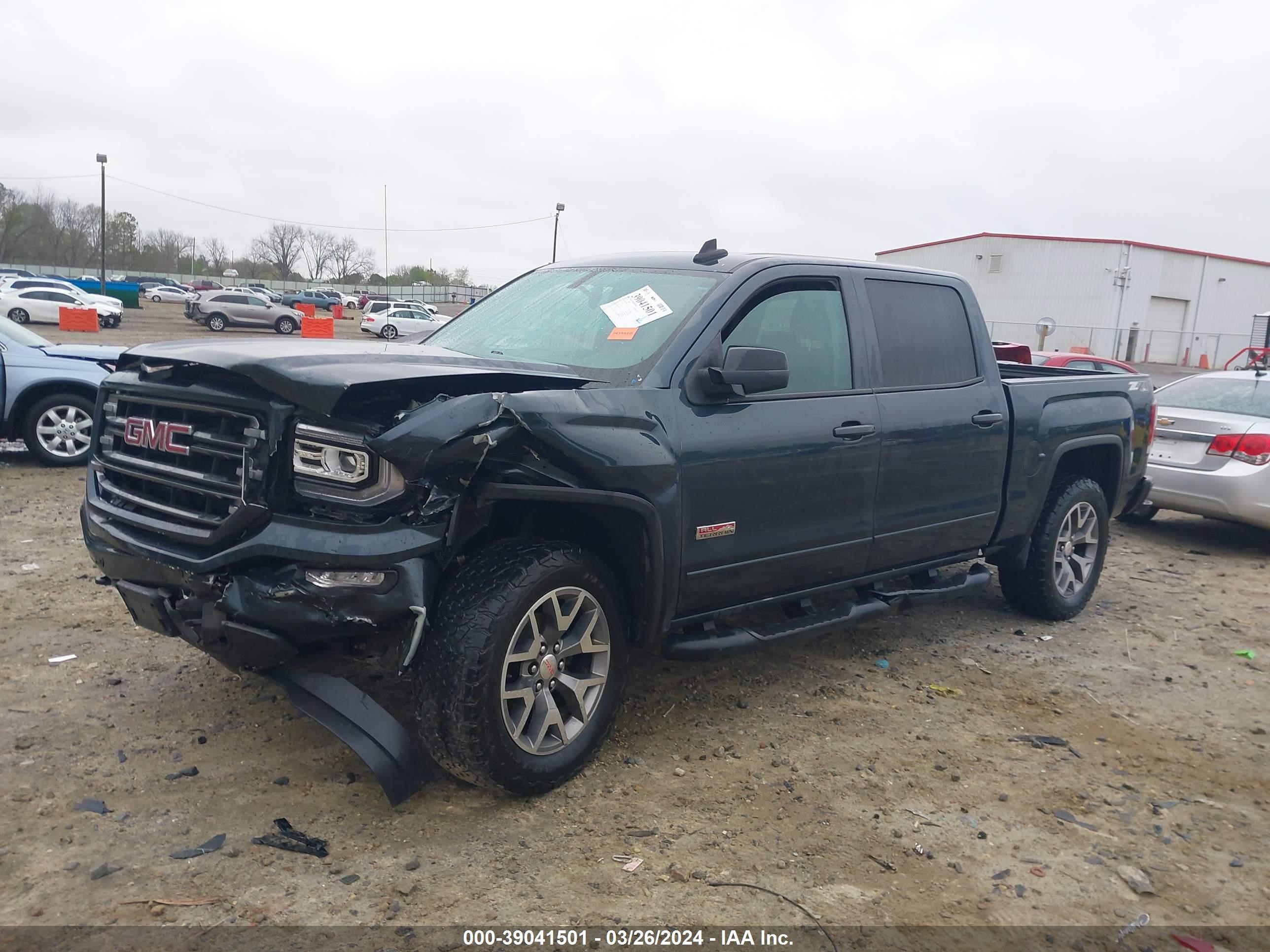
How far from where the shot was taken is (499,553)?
3.44 m

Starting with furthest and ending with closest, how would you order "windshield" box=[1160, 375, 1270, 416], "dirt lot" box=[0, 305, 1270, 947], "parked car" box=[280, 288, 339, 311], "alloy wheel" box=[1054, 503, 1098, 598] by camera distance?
"parked car" box=[280, 288, 339, 311] → "windshield" box=[1160, 375, 1270, 416] → "alloy wheel" box=[1054, 503, 1098, 598] → "dirt lot" box=[0, 305, 1270, 947]

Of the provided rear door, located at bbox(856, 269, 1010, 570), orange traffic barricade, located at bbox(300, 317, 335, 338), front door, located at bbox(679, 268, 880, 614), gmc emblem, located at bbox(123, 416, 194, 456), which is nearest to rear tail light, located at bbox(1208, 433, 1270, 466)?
rear door, located at bbox(856, 269, 1010, 570)

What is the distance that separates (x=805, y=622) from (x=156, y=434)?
276 cm

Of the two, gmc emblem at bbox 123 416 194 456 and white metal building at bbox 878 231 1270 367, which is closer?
gmc emblem at bbox 123 416 194 456

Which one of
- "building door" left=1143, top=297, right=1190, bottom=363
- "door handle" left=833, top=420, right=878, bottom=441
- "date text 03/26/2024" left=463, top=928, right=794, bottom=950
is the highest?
"building door" left=1143, top=297, right=1190, bottom=363

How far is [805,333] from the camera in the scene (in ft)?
14.8

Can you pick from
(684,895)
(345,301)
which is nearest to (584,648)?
(684,895)

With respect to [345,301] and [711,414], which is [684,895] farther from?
[345,301]

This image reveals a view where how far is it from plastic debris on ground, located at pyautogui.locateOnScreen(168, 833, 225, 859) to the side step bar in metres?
1.71

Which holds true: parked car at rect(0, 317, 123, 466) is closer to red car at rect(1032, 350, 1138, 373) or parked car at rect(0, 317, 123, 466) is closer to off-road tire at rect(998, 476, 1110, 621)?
off-road tire at rect(998, 476, 1110, 621)

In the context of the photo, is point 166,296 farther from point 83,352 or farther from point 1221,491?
point 1221,491

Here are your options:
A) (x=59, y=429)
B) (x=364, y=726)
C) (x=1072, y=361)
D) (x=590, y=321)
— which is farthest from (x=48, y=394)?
(x=1072, y=361)

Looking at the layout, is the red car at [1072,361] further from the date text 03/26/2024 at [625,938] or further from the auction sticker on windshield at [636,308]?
the date text 03/26/2024 at [625,938]

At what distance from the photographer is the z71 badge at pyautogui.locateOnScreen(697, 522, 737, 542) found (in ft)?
12.8
